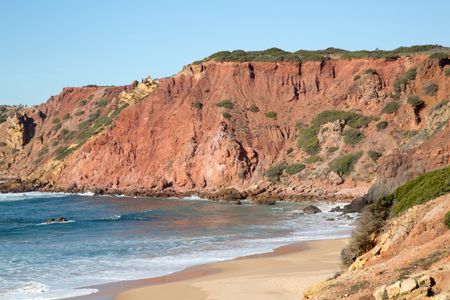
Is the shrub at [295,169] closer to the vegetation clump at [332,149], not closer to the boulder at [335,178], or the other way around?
the vegetation clump at [332,149]

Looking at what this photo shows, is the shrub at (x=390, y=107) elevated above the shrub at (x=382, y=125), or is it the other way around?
the shrub at (x=390, y=107)

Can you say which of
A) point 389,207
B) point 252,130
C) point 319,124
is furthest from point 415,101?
point 389,207

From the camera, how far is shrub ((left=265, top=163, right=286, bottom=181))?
2384 inches

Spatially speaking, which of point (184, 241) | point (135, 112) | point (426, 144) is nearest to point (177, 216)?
point (184, 241)

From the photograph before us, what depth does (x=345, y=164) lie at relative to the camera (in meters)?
56.8

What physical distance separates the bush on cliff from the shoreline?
90.5 inches

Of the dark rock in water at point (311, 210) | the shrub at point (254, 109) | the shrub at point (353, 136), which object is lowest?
the dark rock in water at point (311, 210)

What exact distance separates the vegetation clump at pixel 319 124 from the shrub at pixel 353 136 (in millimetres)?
1097

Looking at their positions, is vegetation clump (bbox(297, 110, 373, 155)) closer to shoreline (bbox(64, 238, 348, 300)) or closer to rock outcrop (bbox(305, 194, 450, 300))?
shoreline (bbox(64, 238, 348, 300))

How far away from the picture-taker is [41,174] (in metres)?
78.4

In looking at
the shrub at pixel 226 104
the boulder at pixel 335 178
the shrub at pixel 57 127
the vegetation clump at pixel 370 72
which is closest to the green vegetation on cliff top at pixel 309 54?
the vegetation clump at pixel 370 72

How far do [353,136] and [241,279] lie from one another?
40465 millimetres

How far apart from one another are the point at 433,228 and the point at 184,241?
1913 cm

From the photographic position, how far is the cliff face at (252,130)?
5928 cm
